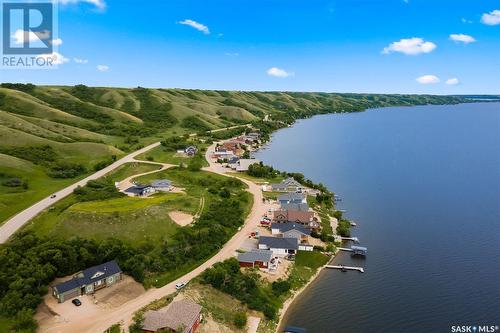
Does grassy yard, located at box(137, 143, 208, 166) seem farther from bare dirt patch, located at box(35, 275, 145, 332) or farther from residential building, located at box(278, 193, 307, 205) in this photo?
bare dirt patch, located at box(35, 275, 145, 332)

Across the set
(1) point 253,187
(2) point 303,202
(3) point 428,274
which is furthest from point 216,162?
(3) point 428,274

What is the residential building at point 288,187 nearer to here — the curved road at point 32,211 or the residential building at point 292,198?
the residential building at point 292,198

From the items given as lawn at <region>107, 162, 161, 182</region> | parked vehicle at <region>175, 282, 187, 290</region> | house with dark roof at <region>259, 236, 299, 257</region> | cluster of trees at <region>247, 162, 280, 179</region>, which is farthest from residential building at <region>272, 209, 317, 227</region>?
lawn at <region>107, 162, 161, 182</region>

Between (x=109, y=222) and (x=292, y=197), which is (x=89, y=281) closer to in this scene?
(x=109, y=222)

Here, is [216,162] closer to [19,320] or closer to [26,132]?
[26,132]

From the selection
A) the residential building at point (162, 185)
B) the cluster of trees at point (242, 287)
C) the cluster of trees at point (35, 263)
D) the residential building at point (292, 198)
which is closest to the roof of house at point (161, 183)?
the residential building at point (162, 185)

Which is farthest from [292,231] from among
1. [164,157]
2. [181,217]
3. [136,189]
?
[164,157]

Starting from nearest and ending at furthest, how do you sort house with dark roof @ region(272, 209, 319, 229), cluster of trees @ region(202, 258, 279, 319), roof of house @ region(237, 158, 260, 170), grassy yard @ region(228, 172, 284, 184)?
cluster of trees @ region(202, 258, 279, 319) < house with dark roof @ region(272, 209, 319, 229) < grassy yard @ region(228, 172, 284, 184) < roof of house @ region(237, 158, 260, 170)
